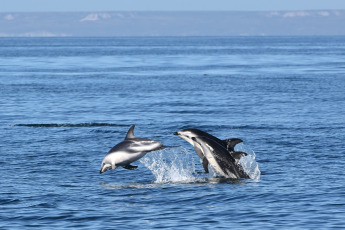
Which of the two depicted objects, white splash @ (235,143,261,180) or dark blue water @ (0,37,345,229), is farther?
white splash @ (235,143,261,180)

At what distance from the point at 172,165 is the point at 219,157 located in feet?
15.1

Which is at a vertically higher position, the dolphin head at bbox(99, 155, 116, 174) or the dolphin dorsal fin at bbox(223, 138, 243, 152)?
the dolphin dorsal fin at bbox(223, 138, 243, 152)

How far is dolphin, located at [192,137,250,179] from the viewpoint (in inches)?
891

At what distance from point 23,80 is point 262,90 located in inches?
1173

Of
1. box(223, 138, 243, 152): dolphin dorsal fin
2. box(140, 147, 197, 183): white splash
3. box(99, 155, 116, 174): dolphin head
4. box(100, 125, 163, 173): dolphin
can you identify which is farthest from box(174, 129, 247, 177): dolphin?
box(99, 155, 116, 174): dolphin head

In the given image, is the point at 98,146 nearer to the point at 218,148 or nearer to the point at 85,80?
the point at 218,148

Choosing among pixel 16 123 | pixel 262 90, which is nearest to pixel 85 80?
pixel 262 90

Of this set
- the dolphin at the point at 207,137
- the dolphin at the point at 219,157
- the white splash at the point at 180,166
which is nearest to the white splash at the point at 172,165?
the white splash at the point at 180,166

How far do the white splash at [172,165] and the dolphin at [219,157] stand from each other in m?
1.26

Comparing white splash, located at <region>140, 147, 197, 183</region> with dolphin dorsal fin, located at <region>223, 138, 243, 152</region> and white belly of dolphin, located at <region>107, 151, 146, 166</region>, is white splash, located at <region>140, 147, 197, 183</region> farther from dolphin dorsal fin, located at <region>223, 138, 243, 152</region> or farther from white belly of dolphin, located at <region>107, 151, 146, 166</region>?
white belly of dolphin, located at <region>107, 151, 146, 166</region>

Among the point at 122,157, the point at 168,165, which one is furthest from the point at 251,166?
the point at 122,157

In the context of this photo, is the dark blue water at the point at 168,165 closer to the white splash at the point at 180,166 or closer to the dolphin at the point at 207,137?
the white splash at the point at 180,166

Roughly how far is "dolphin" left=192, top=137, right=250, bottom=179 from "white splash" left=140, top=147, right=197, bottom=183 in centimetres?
126

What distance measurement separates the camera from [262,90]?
211ft
